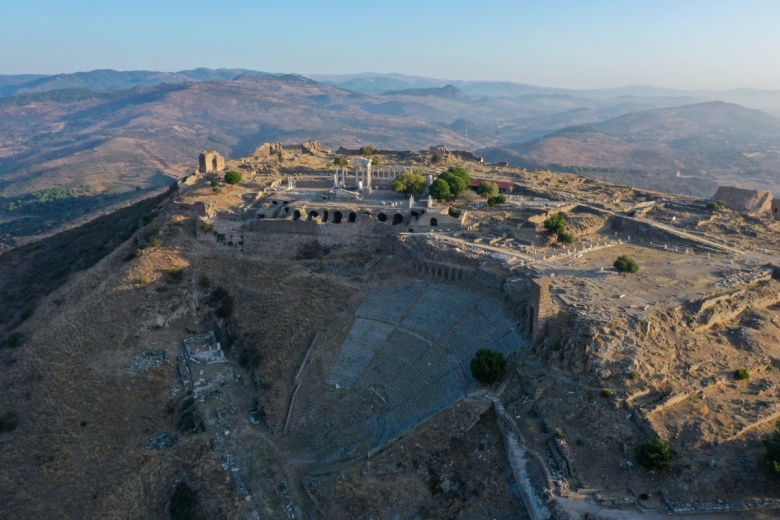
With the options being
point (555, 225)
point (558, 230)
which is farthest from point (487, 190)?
point (558, 230)

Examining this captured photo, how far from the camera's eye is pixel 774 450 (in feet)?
87.8

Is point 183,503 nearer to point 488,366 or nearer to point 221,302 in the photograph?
point 488,366

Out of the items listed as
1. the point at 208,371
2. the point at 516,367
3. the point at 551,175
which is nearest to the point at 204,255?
the point at 208,371

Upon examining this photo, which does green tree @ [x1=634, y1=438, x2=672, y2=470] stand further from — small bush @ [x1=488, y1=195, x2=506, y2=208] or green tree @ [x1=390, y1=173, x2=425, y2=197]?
green tree @ [x1=390, y1=173, x2=425, y2=197]

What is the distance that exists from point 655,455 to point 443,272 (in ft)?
76.1

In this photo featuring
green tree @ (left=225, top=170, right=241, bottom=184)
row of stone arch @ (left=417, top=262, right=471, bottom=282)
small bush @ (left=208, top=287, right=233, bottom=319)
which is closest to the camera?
row of stone arch @ (left=417, top=262, right=471, bottom=282)

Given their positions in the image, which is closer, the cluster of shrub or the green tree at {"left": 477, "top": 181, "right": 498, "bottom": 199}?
the cluster of shrub

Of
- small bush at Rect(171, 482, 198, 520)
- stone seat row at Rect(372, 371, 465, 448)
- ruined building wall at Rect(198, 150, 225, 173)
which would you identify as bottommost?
small bush at Rect(171, 482, 198, 520)

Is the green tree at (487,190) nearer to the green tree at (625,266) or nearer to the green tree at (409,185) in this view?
the green tree at (409,185)

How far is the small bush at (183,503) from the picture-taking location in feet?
109

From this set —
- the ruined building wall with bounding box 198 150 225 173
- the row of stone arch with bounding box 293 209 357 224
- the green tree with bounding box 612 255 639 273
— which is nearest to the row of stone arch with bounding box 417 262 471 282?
the green tree with bounding box 612 255 639 273

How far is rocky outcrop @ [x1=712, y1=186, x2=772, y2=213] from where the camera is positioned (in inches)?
2478

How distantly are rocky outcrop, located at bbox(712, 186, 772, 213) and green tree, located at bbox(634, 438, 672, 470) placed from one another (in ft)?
153

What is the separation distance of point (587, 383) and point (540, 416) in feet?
11.1
